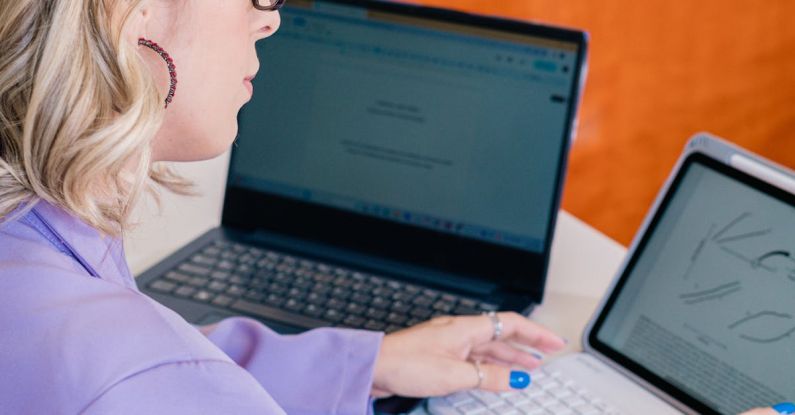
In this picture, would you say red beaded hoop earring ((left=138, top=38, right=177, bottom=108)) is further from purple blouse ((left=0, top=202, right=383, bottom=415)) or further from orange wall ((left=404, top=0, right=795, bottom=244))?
orange wall ((left=404, top=0, right=795, bottom=244))

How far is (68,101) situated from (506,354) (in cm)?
57

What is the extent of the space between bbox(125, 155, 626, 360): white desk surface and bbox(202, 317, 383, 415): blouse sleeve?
21cm

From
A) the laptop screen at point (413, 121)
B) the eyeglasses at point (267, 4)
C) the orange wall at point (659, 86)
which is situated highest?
the eyeglasses at point (267, 4)

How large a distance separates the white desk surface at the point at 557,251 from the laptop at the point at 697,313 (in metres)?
0.11

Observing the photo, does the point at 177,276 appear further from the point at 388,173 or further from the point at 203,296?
the point at 388,173

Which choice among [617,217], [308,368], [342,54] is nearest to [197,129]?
[308,368]

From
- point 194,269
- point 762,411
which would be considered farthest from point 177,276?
point 762,411

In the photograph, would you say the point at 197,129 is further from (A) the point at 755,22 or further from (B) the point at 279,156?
(A) the point at 755,22

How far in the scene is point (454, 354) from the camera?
104 centimetres

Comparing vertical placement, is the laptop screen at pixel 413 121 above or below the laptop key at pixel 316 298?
above

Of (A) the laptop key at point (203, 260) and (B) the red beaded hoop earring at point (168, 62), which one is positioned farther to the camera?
(A) the laptop key at point (203, 260)

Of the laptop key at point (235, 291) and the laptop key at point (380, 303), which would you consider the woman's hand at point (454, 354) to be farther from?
the laptop key at point (235, 291)

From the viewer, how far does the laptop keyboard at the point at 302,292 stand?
1138mm

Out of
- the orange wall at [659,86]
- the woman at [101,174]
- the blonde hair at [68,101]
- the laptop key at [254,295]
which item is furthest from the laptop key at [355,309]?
the orange wall at [659,86]
